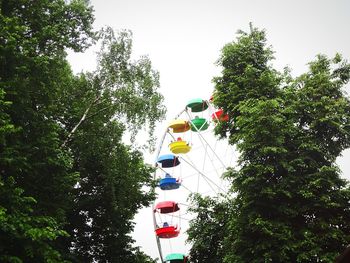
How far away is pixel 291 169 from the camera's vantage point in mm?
12039

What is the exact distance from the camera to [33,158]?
35.4 ft

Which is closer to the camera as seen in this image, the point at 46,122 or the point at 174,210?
the point at 46,122

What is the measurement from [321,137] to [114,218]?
9780mm

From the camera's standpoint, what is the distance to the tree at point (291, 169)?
11.3 metres

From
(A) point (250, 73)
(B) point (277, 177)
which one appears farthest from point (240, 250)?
(A) point (250, 73)

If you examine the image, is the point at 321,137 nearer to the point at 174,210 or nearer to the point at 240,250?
the point at 240,250

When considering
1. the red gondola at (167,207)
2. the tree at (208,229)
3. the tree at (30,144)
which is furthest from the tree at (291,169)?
the red gondola at (167,207)

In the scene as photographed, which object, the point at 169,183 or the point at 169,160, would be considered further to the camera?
the point at 169,160

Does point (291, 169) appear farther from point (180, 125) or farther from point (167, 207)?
point (180, 125)

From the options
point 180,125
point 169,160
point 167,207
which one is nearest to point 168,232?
point 167,207

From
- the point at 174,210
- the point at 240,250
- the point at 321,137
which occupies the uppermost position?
the point at 174,210

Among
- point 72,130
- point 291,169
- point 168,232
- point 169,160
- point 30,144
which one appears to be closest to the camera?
point 30,144

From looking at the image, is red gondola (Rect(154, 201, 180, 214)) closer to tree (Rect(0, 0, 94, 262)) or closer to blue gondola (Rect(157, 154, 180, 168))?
blue gondola (Rect(157, 154, 180, 168))

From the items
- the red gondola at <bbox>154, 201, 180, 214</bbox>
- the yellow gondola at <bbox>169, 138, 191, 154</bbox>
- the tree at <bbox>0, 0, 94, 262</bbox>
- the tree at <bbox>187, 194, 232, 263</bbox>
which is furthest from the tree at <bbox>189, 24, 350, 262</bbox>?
the red gondola at <bbox>154, 201, 180, 214</bbox>
